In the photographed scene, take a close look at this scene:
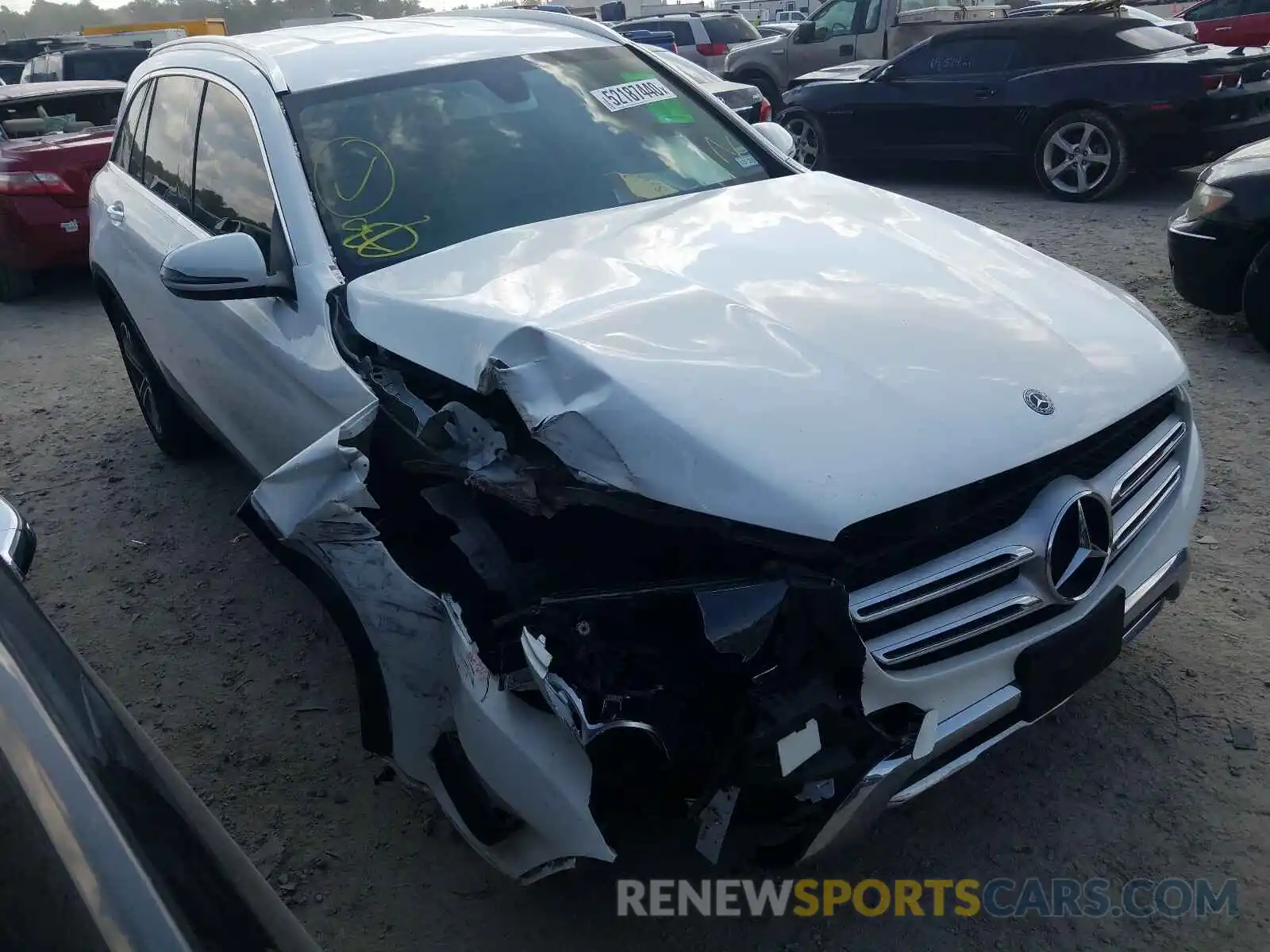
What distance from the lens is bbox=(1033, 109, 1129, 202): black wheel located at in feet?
26.8

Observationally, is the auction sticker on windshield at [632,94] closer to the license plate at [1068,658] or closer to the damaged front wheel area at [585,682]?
the damaged front wheel area at [585,682]

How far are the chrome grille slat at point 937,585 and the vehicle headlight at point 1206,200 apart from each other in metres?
3.91

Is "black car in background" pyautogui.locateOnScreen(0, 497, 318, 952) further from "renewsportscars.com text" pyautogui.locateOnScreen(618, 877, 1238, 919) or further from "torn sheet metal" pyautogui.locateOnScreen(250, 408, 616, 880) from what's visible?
"renewsportscars.com text" pyautogui.locateOnScreen(618, 877, 1238, 919)

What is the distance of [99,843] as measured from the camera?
1.25m

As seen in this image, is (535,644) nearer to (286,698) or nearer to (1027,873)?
(1027,873)

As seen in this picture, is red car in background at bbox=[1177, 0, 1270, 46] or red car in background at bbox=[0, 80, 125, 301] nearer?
red car in background at bbox=[0, 80, 125, 301]

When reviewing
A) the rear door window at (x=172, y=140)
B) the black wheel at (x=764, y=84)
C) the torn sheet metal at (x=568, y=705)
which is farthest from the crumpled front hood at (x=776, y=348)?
the black wheel at (x=764, y=84)

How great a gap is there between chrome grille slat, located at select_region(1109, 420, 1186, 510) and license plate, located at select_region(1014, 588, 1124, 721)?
0.71 ft

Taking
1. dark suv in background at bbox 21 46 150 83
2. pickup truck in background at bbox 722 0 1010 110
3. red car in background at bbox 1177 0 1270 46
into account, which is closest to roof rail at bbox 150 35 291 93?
pickup truck in background at bbox 722 0 1010 110

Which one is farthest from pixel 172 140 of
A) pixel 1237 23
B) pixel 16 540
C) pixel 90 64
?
pixel 1237 23

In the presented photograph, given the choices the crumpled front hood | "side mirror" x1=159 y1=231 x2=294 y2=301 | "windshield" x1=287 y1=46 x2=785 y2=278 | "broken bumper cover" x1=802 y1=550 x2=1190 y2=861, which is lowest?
"broken bumper cover" x1=802 y1=550 x2=1190 y2=861

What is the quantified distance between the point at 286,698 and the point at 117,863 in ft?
6.88

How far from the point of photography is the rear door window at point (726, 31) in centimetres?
1809

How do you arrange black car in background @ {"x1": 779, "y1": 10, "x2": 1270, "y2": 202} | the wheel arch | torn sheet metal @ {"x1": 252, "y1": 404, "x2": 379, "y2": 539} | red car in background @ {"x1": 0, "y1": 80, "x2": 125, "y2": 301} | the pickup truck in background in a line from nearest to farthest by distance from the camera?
torn sheet metal @ {"x1": 252, "y1": 404, "x2": 379, "y2": 539}
red car in background @ {"x1": 0, "y1": 80, "x2": 125, "y2": 301}
black car in background @ {"x1": 779, "y1": 10, "x2": 1270, "y2": 202}
the wheel arch
the pickup truck in background
